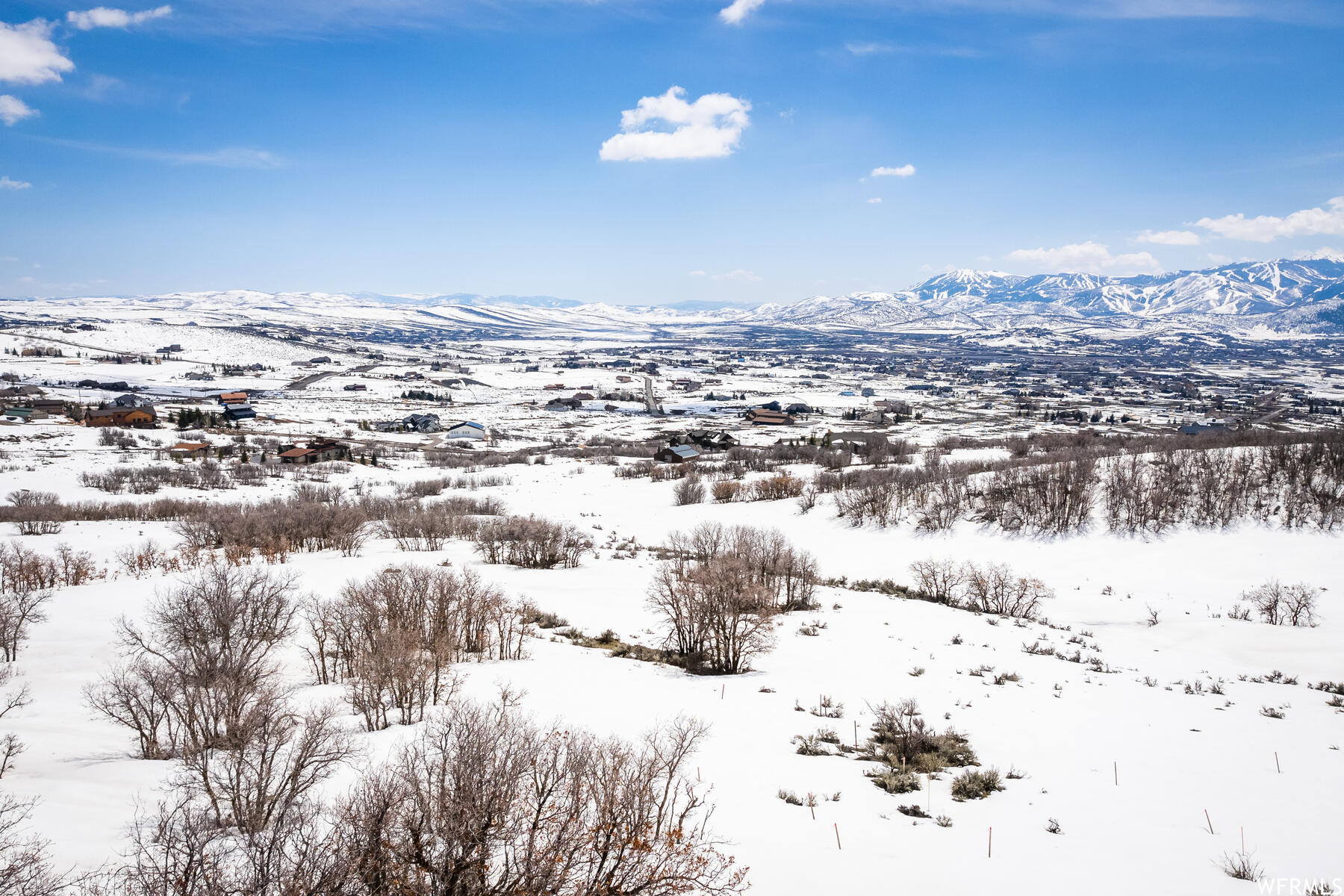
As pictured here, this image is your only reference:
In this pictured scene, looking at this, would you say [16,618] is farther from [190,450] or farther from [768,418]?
[768,418]

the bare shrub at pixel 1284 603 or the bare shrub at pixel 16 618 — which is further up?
the bare shrub at pixel 16 618

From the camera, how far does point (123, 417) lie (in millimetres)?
78938

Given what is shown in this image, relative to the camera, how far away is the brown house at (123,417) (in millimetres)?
77500

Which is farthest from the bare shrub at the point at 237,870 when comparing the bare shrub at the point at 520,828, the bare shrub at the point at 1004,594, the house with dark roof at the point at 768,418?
the house with dark roof at the point at 768,418


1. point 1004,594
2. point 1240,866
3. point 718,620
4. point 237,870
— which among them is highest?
point 237,870

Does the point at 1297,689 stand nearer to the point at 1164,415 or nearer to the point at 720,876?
the point at 720,876

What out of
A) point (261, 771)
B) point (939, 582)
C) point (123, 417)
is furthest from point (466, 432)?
point (261, 771)

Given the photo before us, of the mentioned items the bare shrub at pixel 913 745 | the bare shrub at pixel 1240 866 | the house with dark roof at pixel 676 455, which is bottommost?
the house with dark roof at pixel 676 455

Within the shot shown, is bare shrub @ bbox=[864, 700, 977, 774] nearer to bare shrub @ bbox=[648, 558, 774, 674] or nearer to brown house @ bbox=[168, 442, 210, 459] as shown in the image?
bare shrub @ bbox=[648, 558, 774, 674]

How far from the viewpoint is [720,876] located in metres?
7.58

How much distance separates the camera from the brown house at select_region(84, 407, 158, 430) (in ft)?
254

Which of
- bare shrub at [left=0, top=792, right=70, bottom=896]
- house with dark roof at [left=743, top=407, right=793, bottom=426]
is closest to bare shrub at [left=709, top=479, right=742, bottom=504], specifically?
bare shrub at [left=0, top=792, right=70, bottom=896]

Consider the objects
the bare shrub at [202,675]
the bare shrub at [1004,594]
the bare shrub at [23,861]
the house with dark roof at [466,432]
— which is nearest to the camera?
the bare shrub at [23,861]

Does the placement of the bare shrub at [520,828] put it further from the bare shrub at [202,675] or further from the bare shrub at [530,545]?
the bare shrub at [530,545]
